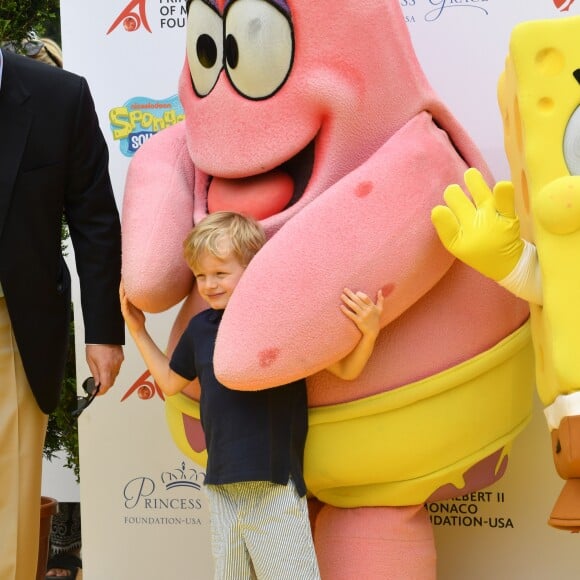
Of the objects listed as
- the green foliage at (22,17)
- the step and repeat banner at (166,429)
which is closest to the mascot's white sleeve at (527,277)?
the step and repeat banner at (166,429)

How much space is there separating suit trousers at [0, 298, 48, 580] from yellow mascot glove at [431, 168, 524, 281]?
0.95m

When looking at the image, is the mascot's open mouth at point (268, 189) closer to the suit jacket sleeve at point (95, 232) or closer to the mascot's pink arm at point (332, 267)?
the mascot's pink arm at point (332, 267)

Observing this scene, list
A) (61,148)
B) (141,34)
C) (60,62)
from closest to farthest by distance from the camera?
(61,148) < (141,34) < (60,62)

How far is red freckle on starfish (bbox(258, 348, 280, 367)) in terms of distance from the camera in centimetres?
194

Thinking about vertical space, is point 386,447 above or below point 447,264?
below

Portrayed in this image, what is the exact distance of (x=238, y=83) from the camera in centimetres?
211

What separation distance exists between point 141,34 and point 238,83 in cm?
103

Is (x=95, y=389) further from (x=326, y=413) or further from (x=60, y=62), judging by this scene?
(x=60, y=62)

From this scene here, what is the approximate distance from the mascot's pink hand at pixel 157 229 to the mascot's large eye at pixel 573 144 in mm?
812

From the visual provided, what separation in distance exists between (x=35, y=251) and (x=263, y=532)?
0.76 meters

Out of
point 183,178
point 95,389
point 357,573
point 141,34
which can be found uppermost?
point 141,34

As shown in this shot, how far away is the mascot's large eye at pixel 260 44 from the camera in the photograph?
2.05m

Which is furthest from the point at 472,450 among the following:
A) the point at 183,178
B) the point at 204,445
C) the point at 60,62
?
the point at 60,62

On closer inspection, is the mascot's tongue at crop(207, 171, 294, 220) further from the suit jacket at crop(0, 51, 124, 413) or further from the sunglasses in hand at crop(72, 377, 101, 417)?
the sunglasses in hand at crop(72, 377, 101, 417)
